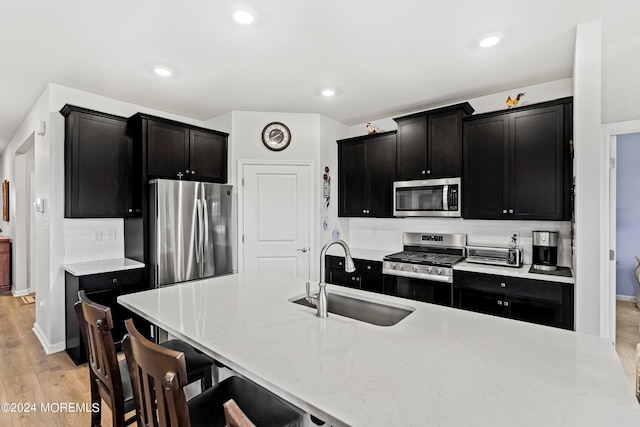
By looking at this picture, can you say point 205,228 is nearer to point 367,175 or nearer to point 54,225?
point 54,225

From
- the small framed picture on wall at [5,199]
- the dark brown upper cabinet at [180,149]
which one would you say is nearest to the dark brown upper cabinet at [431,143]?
the dark brown upper cabinet at [180,149]

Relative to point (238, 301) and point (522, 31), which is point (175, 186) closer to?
point (238, 301)

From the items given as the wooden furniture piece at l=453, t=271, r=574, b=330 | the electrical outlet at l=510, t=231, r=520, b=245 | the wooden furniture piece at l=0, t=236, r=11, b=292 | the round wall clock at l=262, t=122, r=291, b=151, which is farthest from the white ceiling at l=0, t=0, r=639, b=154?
the wooden furniture piece at l=0, t=236, r=11, b=292

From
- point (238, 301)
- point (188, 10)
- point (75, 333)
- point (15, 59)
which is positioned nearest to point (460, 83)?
point (188, 10)

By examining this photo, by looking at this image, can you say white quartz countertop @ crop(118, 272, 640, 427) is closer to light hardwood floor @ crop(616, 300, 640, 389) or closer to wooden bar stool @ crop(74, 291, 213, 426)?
wooden bar stool @ crop(74, 291, 213, 426)

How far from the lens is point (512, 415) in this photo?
2.66 feet

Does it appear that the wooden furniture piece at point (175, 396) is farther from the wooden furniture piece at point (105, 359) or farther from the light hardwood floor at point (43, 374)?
the light hardwood floor at point (43, 374)

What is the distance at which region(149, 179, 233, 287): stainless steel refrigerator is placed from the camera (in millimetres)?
3176

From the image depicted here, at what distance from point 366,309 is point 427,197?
2.06m

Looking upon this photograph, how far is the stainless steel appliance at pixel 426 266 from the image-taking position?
10.4 ft

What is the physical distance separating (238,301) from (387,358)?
0.97 metres

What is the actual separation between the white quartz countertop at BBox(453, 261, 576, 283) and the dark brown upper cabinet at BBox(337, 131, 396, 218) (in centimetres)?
108

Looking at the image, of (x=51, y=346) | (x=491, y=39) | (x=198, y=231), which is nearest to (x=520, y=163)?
(x=491, y=39)

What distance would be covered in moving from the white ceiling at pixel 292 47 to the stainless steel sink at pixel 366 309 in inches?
71.0
